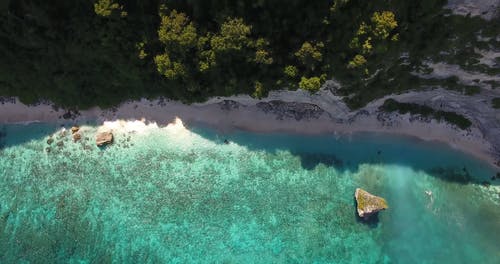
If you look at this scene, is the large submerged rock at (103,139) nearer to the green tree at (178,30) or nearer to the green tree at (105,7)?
the green tree at (105,7)

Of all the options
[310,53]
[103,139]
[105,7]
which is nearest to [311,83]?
[310,53]

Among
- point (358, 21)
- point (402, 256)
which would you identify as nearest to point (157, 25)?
point (358, 21)

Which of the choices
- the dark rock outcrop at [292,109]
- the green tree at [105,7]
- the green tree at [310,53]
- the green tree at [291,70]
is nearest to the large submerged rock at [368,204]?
the dark rock outcrop at [292,109]

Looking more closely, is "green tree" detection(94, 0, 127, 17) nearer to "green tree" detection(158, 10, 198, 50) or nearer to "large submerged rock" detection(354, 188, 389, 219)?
"green tree" detection(158, 10, 198, 50)

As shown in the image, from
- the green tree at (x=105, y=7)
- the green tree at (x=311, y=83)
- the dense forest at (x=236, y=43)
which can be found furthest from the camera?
the green tree at (x=311, y=83)

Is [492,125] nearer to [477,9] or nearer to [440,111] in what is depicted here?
[440,111]
